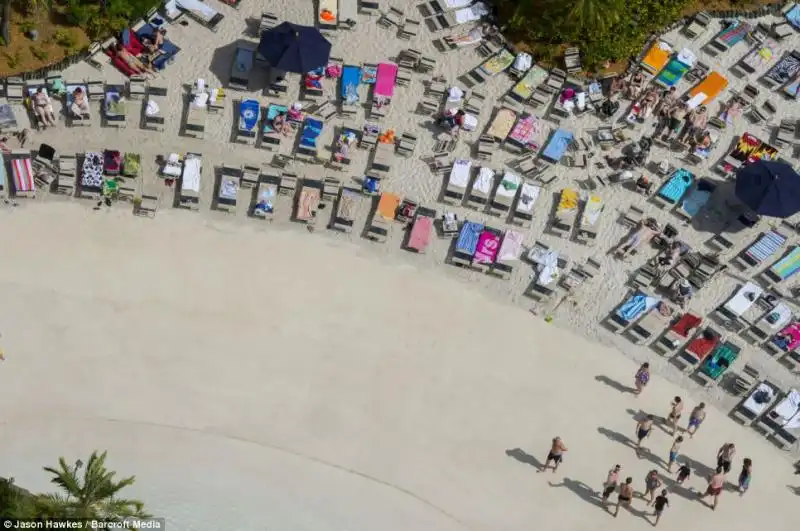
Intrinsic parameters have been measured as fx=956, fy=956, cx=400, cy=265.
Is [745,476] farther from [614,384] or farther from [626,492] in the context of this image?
[614,384]

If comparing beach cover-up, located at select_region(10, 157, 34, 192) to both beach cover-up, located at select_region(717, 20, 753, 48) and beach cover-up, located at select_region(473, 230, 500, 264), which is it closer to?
beach cover-up, located at select_region(473, 230, 500, 264)

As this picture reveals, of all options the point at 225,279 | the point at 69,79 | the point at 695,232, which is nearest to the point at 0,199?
the point at 69,79

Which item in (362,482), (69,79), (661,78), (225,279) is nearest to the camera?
(362,482)

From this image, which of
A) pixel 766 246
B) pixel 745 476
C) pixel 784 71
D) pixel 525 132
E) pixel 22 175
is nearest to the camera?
pixel 745 476

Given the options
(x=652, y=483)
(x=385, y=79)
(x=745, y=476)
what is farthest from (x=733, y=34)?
(x=652, y=483)

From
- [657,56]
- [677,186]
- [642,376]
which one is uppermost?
[657,56]

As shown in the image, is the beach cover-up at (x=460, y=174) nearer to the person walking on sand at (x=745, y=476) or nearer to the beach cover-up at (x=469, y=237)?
the beach cover-up at (x=469, y=237)

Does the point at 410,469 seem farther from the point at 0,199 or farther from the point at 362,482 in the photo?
the point at 0,199
